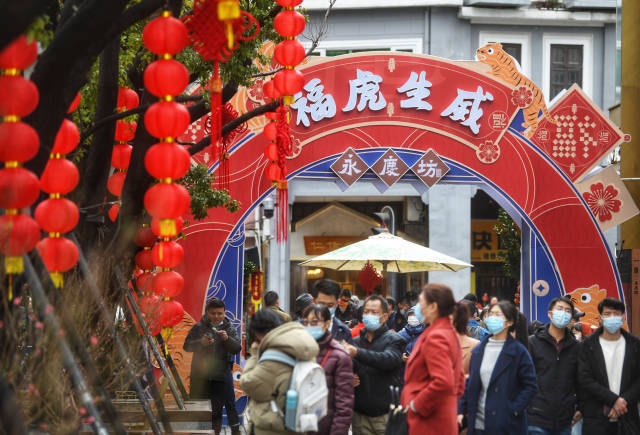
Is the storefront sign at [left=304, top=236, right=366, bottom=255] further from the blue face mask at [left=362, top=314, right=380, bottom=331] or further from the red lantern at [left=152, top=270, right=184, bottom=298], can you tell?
the blue face mask at [left=362, top=314, right=380, bottom=331]

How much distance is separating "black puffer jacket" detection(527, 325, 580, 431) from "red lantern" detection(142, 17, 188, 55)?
459 cm

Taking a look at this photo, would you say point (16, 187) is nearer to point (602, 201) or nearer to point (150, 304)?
point (150, 304)

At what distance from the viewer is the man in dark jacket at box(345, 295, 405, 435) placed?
8.02m

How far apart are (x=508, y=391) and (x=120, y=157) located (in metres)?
5.12

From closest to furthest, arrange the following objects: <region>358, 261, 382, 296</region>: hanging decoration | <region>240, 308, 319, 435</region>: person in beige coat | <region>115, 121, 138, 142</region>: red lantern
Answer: <region>240, 308, 319, 435</region>: person in beige coat < <region>115, 121, 138, 142</region>: red lantern < <region>358, 261, 382, 296</region>: hanging decoration

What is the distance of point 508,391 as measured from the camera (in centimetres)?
757

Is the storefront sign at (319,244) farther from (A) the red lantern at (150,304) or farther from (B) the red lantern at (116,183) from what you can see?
(B) the red lantern at (116,183)

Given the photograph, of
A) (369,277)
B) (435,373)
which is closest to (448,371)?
(435,373)

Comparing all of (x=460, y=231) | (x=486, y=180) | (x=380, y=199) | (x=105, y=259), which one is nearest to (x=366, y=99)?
(x=486, y=180)

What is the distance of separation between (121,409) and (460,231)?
50.9ft

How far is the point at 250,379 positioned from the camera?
6.31 m

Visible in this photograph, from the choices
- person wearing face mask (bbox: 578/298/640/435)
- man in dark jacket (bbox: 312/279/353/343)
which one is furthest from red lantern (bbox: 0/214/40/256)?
person wearing face mask (bbox: 578/298/640/435)

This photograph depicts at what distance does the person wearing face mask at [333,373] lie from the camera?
7086 mm

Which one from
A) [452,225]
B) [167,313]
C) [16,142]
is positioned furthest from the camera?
[452,225]
